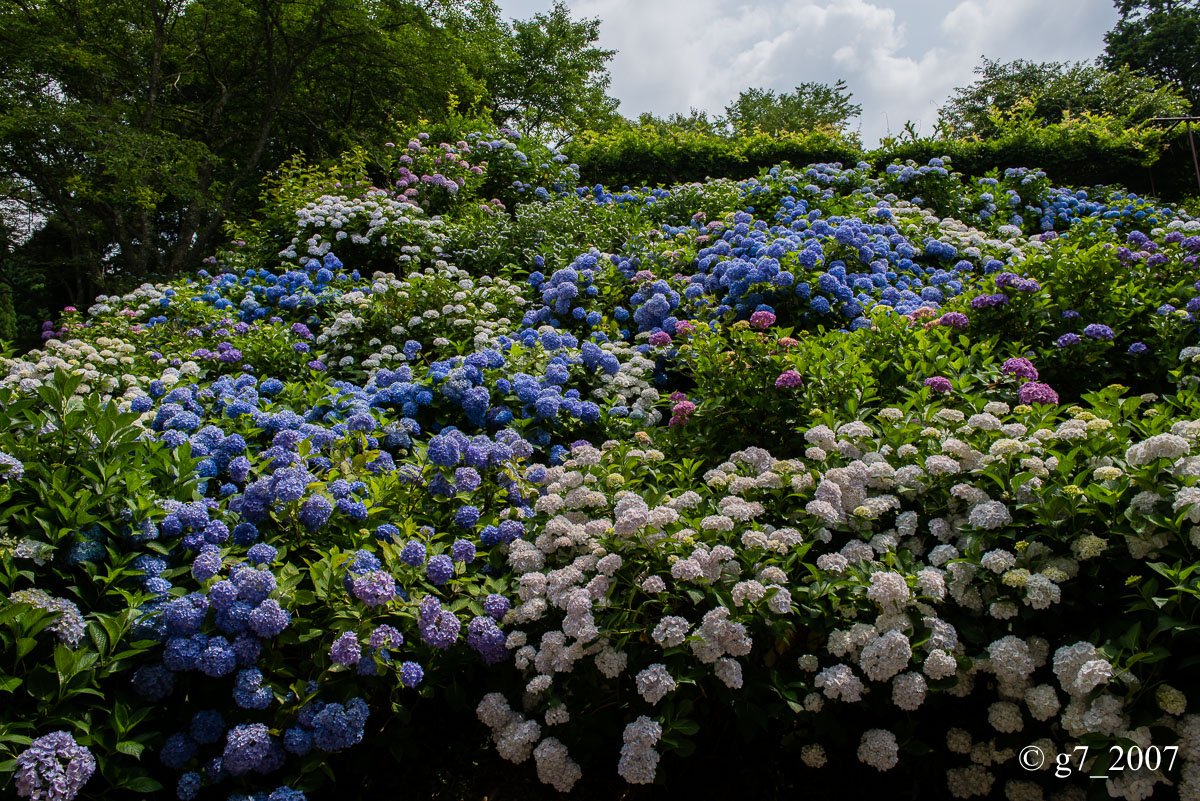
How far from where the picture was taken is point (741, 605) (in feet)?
7.19

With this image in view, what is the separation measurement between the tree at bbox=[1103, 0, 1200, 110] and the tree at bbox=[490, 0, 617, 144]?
949 inches

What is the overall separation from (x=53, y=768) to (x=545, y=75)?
2275cm

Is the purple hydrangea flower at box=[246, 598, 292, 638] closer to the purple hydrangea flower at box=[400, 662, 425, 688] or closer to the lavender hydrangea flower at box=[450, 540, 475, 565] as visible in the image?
the purple hydrangea flower at box=[400, 662, 425, 688]

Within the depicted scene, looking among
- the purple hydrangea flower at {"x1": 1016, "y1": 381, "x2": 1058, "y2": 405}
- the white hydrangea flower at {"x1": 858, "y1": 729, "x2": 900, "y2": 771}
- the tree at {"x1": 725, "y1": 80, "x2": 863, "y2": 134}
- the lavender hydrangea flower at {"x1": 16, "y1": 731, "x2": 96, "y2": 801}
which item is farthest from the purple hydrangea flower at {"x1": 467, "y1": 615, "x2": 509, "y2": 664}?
the tree at {"x1": 725, "y1": 80, "x2": 863, "y2": 134}

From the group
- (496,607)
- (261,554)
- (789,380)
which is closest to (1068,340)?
(789,380)

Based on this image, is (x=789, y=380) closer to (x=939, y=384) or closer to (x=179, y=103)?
(x=939, y=384)

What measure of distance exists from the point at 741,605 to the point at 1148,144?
12461 mm

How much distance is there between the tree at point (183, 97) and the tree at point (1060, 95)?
10.9 meters

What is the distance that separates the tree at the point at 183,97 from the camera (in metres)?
10.8

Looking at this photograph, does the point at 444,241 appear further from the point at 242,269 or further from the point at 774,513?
the point at 774,513

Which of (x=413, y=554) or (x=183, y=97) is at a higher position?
(x=183, y=97)

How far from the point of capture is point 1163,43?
31.0 metres

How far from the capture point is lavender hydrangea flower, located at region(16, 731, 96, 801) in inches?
72.3

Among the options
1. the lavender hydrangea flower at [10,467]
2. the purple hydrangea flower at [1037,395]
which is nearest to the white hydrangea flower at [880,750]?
the purple hydrangea flower at [1037,395]
